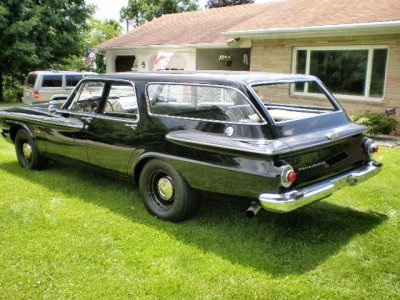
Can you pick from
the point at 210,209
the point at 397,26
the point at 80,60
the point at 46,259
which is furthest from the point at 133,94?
the point at 80,60

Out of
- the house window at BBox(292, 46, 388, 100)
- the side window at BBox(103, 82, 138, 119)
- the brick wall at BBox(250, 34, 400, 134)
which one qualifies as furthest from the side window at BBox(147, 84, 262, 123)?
the brick wall at BBox(250, 34, 400, 134)

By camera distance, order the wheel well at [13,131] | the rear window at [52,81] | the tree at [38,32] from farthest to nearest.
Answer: the tree at [38,32] → the rear window at [52,81] → the wheel well at [13,131]

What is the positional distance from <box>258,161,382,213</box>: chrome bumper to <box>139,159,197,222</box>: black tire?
977 millimetres

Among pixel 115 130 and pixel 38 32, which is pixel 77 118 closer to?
pixel 115 130

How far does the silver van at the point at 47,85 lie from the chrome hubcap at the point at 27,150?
836 centimetres

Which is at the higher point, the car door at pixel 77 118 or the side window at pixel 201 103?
the side window at pixel 201 103

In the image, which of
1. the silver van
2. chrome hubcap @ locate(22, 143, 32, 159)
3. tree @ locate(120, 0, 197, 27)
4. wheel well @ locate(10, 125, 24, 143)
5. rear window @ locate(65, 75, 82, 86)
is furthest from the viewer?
tree @ locate(120, 0, 197, 27)

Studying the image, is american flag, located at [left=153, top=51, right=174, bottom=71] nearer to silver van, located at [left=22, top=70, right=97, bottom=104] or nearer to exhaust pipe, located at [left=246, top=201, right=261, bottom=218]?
silver van, located at [left=22, top=70, right=97, bottom=104]

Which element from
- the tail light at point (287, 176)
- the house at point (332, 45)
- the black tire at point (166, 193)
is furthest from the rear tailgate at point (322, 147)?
the house at point (332, 45)

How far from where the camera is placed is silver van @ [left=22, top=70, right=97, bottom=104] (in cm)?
1477

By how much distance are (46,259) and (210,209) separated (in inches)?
76.2

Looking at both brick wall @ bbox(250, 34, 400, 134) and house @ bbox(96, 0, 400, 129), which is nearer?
brick wall @ bbox(250, 34, 400, 134)

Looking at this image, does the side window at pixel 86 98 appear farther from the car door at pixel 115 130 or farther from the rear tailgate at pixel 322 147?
the rear tailgate at pixel 322 147

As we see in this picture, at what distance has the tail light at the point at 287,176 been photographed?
3.58 meters
